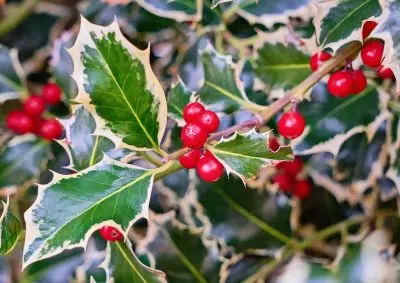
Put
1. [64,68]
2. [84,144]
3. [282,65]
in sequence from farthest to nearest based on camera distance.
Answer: [64,68], [282,65], [84,144]

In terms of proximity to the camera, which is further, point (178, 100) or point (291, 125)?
point (178, 100)

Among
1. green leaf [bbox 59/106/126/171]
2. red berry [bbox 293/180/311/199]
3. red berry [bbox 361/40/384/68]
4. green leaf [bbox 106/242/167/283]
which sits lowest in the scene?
red berry [bbox 293/180/311/199]

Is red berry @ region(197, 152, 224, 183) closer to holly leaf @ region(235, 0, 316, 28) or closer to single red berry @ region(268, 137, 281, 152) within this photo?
single red berry @ region(268, 137, 281, 152)

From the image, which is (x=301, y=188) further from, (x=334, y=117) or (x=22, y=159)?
(x=22, y=159)

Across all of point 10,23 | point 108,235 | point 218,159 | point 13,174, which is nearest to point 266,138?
point 218,159

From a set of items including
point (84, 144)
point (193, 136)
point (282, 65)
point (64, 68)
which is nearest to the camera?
point (193, 136)

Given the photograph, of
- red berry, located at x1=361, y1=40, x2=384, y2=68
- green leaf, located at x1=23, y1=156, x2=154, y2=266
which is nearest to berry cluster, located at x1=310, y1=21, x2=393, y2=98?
red berry, located at x1=361, y1=40, x2=384, y2=68

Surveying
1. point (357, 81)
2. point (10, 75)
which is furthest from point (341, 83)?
point (10, 75)
